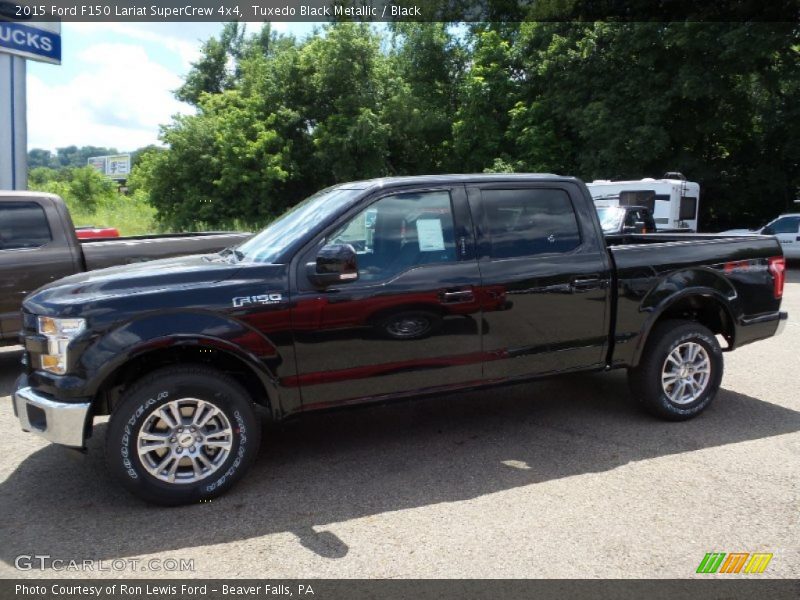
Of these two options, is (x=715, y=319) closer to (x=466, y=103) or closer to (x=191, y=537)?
(x=191, y=537)

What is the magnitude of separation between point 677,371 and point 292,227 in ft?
10.4

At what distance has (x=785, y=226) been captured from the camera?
19859 millimetres

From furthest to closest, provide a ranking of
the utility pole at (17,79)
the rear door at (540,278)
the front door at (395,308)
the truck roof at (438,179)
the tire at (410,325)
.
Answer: the utility pole at (17,79), the rear door at (540,278), the truck roof at (438,179), the tire at (410,325), the front door at (395,308)

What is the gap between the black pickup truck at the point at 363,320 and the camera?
3969 mm

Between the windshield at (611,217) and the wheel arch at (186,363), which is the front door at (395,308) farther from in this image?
the windshield at (611,217)

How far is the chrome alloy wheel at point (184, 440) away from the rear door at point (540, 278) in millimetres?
1819

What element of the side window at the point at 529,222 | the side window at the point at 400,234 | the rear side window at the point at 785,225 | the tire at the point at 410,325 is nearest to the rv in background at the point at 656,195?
the rear side window at the point at 785,225

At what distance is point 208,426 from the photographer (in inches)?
163

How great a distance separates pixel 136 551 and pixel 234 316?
4.44 ft

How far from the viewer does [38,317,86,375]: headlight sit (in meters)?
3.90

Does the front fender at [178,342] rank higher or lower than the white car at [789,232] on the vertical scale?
lower

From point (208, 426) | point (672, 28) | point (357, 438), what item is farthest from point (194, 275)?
point (672, 28)

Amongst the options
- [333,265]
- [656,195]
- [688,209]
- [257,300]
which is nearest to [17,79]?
[257,300]

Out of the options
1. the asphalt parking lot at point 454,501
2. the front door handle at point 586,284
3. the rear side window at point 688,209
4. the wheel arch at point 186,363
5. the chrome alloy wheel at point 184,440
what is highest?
the rear side window at point 688,209
